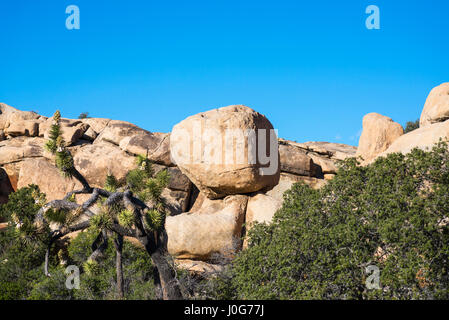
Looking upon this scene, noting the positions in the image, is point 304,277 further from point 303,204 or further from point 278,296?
point 303,204

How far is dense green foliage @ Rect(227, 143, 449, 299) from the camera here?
8594mm

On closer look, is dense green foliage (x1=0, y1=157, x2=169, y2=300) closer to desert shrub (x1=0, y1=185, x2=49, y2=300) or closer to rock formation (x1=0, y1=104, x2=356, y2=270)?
desert shrub (x1=0, y1=185, x2=49, y2=300)

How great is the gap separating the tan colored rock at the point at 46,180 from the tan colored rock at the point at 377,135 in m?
14.4

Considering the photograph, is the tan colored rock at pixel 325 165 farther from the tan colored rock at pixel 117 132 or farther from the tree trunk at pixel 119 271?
the tree trunk at pixel 119 271

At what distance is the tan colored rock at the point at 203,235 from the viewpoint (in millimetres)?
15508

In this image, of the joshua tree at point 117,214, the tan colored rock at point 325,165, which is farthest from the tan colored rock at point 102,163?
the tan colored rock at point 325,165

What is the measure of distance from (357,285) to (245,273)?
2753 millimetres

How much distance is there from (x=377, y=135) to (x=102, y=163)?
13809mm

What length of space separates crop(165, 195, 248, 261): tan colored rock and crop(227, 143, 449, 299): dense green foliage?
14.4ft

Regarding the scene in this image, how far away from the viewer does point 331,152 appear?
26.8 m

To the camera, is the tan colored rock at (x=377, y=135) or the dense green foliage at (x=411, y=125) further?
the dense green foliage at (x=411, y=125)

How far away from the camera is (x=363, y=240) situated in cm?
944

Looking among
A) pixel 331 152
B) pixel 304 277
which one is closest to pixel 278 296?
pixel 304 277

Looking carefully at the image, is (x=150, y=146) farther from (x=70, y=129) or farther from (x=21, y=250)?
(x=21, y=250)
